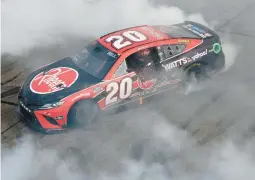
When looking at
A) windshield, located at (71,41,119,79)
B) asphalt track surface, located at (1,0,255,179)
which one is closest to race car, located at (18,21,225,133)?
windshield, located at (71,41,119,79)

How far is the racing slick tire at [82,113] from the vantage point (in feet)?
23.0

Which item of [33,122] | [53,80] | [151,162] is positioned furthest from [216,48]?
[33,122]

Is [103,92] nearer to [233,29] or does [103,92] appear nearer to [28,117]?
[28,117]

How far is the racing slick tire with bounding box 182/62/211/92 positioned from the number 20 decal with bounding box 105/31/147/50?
1.14 meters

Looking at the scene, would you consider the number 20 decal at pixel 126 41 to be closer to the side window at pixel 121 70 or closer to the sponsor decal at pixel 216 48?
the side window at pixel 121 70

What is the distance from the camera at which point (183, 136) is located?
700 cm

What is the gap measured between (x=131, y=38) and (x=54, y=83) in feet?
5.60

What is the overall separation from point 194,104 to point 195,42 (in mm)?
1271

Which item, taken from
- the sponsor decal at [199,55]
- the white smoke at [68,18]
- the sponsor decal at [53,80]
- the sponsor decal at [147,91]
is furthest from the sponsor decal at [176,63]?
the white smoke at [68,18]

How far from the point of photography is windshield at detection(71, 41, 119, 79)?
7305 mm

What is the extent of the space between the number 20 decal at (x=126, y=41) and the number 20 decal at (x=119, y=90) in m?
0.69

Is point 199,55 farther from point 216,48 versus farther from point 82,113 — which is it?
point 82,113

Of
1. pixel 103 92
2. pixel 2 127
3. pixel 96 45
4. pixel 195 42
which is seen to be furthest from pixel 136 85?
pixel 2 127

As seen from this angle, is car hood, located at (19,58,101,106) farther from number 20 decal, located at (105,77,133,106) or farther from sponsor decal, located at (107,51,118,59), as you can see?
sponsor decal, located at (107,51,118,59)
